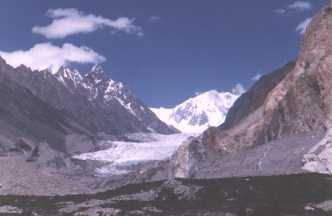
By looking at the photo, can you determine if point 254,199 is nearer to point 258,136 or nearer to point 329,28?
point 258,136

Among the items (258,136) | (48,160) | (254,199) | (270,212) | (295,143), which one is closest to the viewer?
(270,212)

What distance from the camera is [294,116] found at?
102m

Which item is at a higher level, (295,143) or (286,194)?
(295,143)

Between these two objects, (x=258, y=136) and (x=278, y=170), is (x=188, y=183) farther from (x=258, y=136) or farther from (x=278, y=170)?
(x=258, y=136)

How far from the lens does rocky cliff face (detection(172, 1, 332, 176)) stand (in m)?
86.8

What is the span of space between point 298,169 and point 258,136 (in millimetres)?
36006

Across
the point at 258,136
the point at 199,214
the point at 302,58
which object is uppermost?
the point at 302,58

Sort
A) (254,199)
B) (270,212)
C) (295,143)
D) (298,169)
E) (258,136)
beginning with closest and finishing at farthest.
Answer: (270,212), (254,199), (298,169), (295,143), (258,136)

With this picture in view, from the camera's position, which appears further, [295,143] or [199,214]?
[295,143]

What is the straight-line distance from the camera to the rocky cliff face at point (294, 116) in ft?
285

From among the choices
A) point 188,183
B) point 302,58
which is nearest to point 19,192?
point 188,183

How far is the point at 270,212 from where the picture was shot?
54.8 m

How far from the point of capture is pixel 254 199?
62.8 m

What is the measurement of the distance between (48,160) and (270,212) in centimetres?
13768
